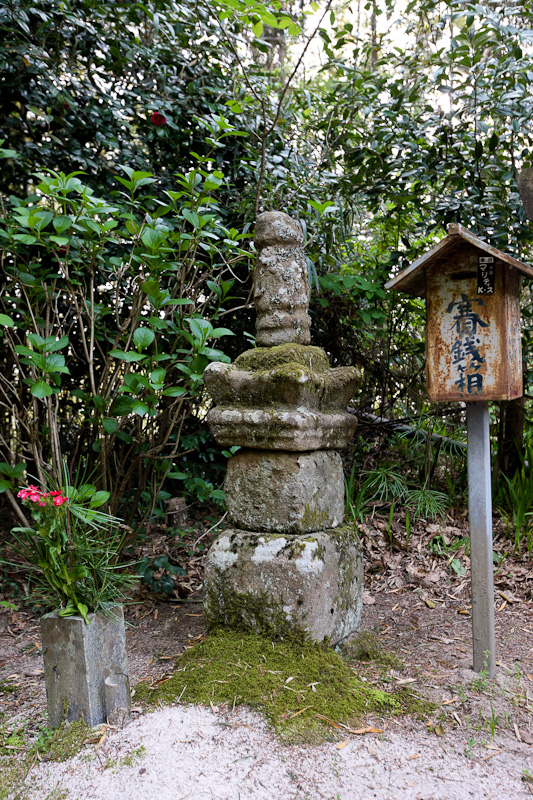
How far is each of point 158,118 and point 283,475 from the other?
8.02ft

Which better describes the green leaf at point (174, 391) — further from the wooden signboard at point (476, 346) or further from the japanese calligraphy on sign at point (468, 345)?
the japanese calligraphy on sign at point (468, 345)

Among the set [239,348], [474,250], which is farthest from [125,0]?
[474,250]

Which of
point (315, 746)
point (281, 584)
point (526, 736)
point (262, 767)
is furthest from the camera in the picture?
point (281, 584)

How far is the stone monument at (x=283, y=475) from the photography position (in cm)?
228

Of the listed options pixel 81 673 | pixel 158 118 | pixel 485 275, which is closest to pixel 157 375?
pixel 81 673

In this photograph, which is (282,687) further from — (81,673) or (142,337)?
(142,337)

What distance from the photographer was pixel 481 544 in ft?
7.96

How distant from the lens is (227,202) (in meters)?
3.72

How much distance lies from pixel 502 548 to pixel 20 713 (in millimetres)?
3018

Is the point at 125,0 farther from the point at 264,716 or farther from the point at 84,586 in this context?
the point at 264,716

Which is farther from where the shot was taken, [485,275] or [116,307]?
[116,307]

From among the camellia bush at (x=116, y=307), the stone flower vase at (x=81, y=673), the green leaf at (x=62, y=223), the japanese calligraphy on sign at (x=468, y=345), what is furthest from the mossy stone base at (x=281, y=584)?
the green leaf at (x=62, y=223)

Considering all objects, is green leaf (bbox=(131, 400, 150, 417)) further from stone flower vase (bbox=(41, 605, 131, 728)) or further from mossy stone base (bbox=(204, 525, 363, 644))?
stone flower vase (bbox=(41, 605, 131, 728))

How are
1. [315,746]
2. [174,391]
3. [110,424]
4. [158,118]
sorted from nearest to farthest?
1. [315,746]
2. [174,391]
3. [110,424]
4. [158,118]
